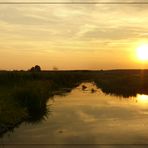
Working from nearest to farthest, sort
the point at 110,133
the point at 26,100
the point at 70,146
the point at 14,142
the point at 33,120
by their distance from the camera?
the point at 70,146
the point at 14,142
the point at 110,133
the point at 33,120
the point at 26,100

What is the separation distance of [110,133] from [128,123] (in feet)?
12.9

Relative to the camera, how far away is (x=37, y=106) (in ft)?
105

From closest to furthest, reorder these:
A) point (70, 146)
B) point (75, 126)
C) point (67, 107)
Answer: point (70, 146) < point (75, 126) < point (67, 107)

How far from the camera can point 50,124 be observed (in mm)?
26859

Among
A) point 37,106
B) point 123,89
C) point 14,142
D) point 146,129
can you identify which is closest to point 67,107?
point 37,106

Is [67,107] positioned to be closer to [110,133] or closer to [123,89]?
[110,133]

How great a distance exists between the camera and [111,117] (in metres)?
29.7

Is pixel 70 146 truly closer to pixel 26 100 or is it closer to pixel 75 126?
pixel 75 126

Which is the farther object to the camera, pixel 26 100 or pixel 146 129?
pixel 26 100

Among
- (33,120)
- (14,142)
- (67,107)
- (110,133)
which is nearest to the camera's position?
(14,142)

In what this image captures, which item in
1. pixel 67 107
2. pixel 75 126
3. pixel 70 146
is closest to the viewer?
pixel 70 146

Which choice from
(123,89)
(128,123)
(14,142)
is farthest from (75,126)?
(123,89)

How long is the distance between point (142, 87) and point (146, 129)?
3728cm

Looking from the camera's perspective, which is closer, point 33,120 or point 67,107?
point 33,120
